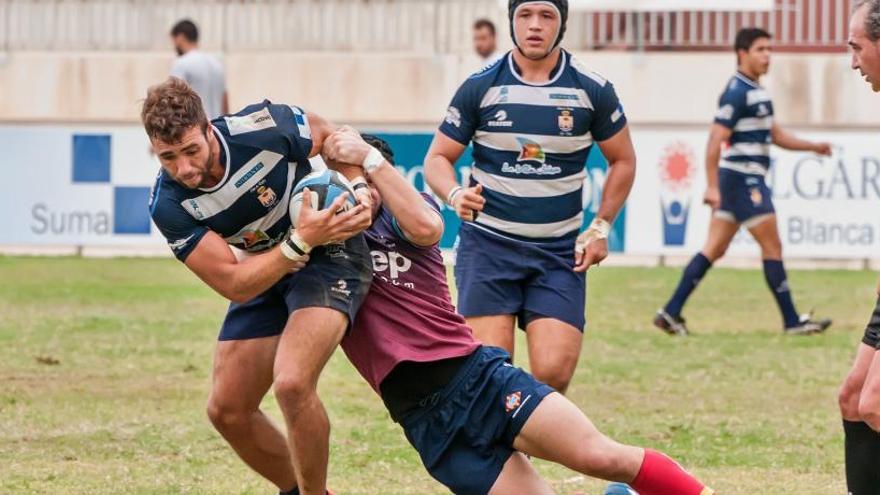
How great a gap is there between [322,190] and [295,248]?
0.72ft

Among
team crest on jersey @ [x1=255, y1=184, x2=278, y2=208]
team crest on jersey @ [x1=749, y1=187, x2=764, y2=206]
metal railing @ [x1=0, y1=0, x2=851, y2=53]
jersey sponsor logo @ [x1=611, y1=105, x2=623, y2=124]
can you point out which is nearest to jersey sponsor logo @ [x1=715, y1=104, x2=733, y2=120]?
team crest on jersey @ [x1=749, y1=187, x2=764, y2=206]

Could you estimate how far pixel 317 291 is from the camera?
20.6 feet

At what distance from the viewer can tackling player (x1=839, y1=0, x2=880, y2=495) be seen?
5.78 m

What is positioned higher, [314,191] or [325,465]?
[314,191]

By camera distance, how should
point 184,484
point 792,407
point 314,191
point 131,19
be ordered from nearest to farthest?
1. point 314,191
2. point 184,484
3. point 792,407
4. point 131,19

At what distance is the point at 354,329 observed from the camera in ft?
20.6

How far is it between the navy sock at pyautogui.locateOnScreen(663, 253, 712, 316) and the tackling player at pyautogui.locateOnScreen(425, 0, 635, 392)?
5087mm

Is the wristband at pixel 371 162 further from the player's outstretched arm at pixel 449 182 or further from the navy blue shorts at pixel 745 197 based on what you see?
the navy blue shorts at pixel 745 197

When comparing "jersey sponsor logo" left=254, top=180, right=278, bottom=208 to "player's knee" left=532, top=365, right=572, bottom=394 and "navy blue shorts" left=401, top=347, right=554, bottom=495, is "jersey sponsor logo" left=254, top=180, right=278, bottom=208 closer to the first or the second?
"navy blue shorts" left=401, top=347, right=554, bottom=495

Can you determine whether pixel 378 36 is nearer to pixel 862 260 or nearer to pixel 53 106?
pixel 53 106

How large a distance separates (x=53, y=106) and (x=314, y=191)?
15.7 metres

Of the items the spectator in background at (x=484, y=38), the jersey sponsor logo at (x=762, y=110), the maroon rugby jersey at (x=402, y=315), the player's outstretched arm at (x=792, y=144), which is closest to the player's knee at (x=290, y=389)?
the maroon rugby jersey at (x=402, y=315)

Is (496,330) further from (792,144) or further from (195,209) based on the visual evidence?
(792,144)

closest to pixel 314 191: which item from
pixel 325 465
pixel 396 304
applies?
pixel 396 304
